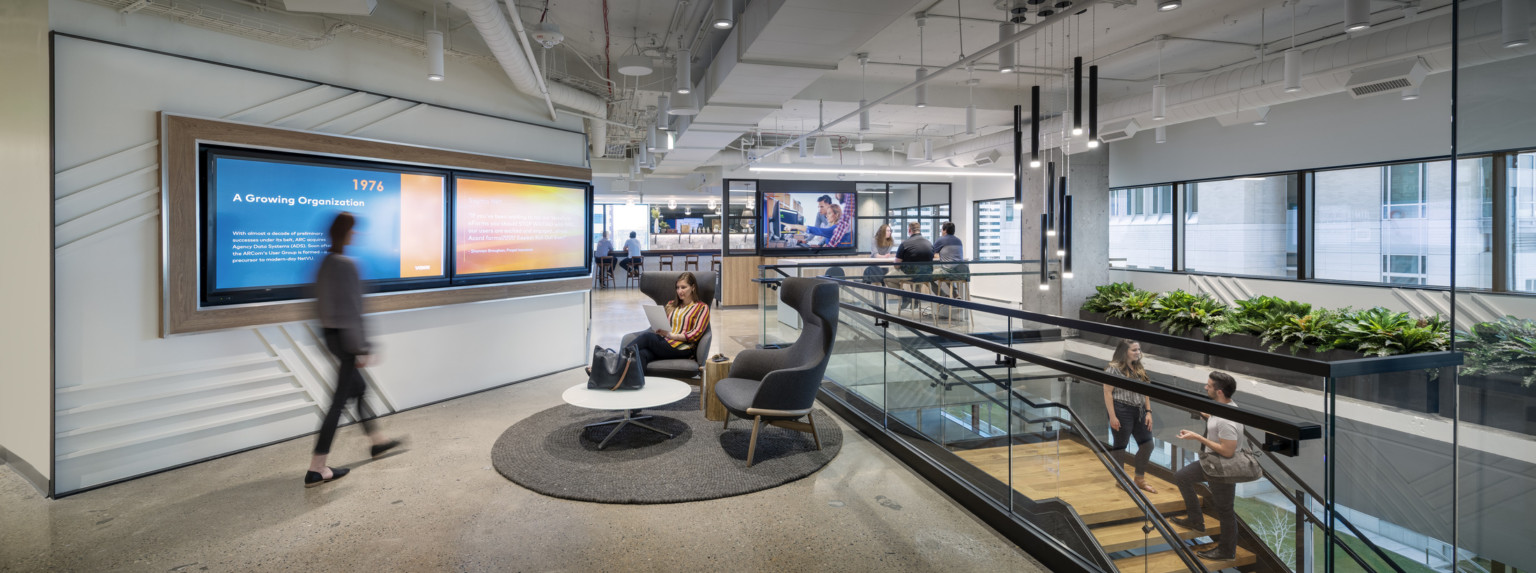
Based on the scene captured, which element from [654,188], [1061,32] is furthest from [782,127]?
[654,188]

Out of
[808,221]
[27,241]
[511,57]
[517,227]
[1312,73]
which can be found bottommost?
[27,241]

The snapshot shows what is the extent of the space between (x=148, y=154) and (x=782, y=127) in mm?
8981

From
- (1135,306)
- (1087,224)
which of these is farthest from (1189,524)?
(1087,224)

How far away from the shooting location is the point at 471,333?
19.6ft

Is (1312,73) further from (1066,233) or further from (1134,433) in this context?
(1134,433)

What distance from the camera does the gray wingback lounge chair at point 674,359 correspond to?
5.14 metres

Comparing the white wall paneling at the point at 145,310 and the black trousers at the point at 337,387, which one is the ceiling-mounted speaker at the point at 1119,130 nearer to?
the white wall paneling at the point at 145,310

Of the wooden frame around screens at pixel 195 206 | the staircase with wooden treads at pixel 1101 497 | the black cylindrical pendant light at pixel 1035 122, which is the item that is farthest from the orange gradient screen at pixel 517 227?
the staircase with wooden treads at pixel 1101 497

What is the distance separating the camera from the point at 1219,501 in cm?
202

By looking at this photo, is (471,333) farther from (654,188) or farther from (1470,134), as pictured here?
(654,188)

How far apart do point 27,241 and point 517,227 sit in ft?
10.0

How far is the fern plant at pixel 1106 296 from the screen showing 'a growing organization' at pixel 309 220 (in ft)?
27.7

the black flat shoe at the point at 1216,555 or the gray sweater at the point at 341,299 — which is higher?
the gray sweater at the point at 341,299

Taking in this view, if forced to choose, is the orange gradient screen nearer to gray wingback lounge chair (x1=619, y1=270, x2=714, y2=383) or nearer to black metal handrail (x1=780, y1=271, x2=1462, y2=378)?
gray wingback lounge chair (x1=619, y1=270, x2=714, y2=383)
